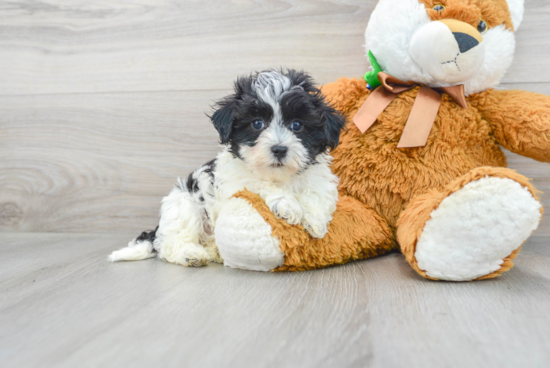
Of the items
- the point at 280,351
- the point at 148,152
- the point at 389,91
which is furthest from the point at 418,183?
the point at 148,152

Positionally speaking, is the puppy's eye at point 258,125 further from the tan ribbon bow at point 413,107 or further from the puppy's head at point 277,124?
the tan ribbon bow at point 413,107

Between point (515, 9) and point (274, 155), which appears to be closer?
point (274, 155)

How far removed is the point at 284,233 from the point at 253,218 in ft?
0.34

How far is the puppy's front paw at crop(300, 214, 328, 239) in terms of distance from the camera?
1300 mm

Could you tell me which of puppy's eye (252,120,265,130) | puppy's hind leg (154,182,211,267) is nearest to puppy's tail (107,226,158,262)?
puppy's hind leg (154,182,211,267)

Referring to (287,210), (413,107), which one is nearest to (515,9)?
(413,107)

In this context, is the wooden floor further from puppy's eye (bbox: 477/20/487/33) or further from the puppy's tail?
puppy's eye (bbox: 477/20/487/33)

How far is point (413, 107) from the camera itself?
1476mm

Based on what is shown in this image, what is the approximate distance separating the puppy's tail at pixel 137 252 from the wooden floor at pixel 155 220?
0.20 ft

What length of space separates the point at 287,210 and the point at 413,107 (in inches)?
23.8

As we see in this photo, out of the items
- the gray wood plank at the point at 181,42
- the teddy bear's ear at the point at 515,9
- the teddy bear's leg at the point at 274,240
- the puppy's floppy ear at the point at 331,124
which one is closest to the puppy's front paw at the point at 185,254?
the teddy bear's leg at the point at 274,240

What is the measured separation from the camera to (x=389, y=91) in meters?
1.54

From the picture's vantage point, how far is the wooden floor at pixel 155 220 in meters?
0.81

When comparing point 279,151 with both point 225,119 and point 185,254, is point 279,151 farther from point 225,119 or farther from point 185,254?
point 185,254
